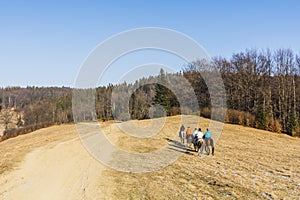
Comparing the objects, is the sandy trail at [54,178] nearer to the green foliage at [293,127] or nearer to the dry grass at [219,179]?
the dry grass at [219,179]

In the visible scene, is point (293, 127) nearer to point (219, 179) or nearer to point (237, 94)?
point (237, 94)

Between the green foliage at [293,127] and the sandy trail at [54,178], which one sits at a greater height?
the green foliage at [293,127]

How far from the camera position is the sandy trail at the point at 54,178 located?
504 inches

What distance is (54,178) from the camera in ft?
50.6

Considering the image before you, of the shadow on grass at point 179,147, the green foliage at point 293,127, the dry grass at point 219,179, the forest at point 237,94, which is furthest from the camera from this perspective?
the forest at point 237,94

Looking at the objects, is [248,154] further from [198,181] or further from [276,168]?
[198,181]

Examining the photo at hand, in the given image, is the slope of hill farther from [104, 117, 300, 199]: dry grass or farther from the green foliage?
the green foliage

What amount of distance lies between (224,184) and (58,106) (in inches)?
4471

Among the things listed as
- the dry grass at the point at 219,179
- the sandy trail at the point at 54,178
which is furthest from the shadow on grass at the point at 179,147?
the sandy trail at the point at 54,178

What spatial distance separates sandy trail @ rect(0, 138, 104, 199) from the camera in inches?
504

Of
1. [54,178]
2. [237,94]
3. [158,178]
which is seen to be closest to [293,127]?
[237,94]

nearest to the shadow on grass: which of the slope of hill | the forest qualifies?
the slope of hill

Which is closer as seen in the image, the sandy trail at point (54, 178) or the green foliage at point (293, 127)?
the sandy trail at point (54, 178)

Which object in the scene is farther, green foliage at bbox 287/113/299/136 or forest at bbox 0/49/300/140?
forest at bbox 0/49/300/140
